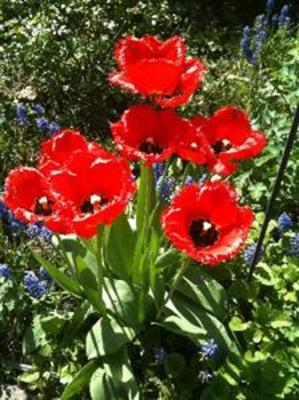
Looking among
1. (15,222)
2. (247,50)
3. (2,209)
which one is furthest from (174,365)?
(247,50)

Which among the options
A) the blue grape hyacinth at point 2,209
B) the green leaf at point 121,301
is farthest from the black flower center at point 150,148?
the blue grape hyacinth at point 2,209

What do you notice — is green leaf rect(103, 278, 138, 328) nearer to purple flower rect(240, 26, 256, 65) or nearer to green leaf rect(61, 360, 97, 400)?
green leaf rect(61, 360, 97, 400)

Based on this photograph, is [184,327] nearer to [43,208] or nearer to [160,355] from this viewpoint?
[160,355]

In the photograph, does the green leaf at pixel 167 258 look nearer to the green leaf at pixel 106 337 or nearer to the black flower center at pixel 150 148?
the green leaf at pixel 106 337

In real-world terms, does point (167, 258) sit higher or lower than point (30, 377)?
higher

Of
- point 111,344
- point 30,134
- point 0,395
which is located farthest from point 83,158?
point 30,134

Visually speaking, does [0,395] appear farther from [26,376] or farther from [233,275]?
[233,275]

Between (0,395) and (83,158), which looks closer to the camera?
(83,158)
